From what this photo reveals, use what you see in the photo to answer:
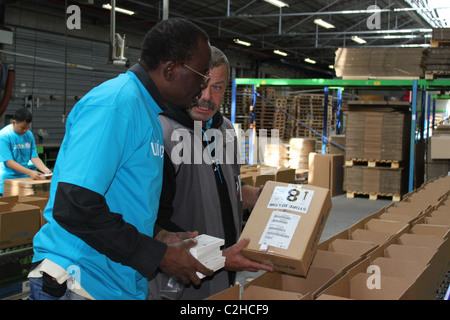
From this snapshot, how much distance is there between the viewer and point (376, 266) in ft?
7.88

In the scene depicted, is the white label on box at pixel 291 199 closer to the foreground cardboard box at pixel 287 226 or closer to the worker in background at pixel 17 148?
the foreground cardboard box at pixel 287 226

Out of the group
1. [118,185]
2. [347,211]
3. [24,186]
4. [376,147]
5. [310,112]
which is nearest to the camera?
[118,185]

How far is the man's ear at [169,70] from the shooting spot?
Answer: 1.61 m

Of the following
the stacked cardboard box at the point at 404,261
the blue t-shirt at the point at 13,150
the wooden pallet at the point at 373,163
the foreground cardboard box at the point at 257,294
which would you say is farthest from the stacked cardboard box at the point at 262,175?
the foreground cardboard box at the point at 257,294

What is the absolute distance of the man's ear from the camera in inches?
63.4

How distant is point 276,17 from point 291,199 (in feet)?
60.3

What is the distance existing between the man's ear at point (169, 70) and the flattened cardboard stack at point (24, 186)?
448cm

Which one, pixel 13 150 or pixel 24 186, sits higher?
pixel 13 150

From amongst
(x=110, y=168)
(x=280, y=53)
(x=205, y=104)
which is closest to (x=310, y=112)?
(x=280, y=53)

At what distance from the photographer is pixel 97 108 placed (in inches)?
54.8

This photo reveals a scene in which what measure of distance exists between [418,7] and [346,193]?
26.5 feet

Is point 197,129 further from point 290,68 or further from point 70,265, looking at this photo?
point 290,68

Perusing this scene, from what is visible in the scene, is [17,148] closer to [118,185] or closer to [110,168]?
[118,185]

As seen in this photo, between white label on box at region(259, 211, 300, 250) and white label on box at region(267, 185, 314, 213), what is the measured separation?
0.12ft
